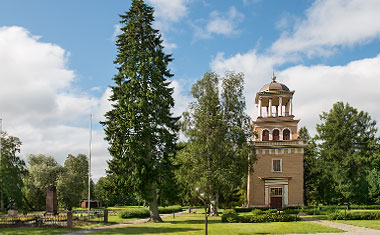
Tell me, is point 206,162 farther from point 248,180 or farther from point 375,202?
point 375,202

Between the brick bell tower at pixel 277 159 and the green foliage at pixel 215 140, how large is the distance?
9764mm

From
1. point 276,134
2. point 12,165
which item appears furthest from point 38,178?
point 276,134

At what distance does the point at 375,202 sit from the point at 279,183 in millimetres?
15168

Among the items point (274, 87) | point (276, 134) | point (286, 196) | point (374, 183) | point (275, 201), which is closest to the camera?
point (286, 196)

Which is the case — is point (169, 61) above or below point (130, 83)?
above

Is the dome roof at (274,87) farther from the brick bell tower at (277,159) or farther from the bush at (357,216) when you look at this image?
the bush at (357,216)

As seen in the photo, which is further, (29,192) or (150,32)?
(29,192)

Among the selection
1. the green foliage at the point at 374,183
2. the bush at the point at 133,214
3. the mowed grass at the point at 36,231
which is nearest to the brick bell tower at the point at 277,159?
the green foliage at the point at 374,183

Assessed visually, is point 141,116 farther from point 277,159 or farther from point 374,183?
point 374,183

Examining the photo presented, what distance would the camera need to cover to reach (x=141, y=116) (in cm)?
2892

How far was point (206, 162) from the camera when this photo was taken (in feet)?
109

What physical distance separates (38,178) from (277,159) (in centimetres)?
3571

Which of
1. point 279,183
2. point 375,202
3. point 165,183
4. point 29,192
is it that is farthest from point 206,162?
point 29,192

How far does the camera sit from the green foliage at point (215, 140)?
107 ft
